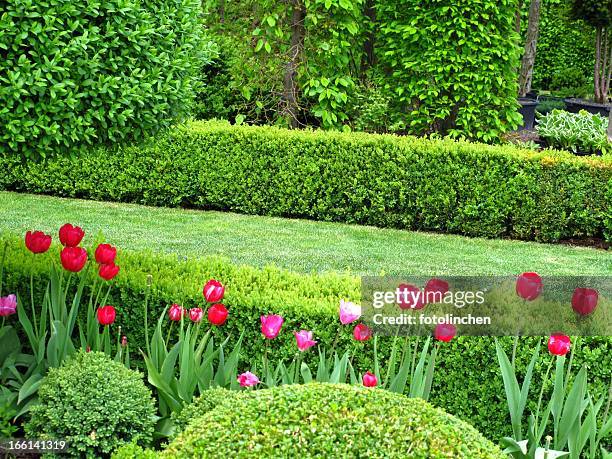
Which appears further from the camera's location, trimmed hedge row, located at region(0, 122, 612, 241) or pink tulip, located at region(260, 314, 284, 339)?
trimmed hedge row, located at region(0, 122, 612, 241)

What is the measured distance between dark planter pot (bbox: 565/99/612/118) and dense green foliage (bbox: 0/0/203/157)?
50.5 ft

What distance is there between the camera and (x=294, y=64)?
1148 centimetres

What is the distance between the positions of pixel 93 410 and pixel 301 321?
124 cm

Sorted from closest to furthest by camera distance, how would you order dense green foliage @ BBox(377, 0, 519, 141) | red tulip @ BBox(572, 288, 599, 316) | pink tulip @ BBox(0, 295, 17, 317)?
1. red tulip @ BBox(572, 288, 599, 316)
2. pink tulip @ BBox(0, 295, 17, 317)
3. dense green foliage @ BBox(377, 0, 519, 141)

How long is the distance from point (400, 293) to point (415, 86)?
7.89 m

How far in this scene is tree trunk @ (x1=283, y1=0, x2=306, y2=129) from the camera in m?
11.4

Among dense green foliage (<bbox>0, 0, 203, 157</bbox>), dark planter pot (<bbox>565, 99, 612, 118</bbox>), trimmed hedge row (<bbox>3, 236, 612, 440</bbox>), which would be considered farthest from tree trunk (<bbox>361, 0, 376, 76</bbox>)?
dark planter pot (<bbox>565, 99, 612, 118</bbox>)

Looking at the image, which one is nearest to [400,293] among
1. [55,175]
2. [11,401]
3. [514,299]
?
[514,299]

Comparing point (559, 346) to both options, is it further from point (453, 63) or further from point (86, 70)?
point (453, 63)

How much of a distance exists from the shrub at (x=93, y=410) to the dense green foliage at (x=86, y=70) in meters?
1.07

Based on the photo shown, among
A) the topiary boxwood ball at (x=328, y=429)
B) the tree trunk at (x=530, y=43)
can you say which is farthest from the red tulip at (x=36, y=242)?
the tree trunk at (x=530, y=43)

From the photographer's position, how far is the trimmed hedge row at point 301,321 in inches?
167

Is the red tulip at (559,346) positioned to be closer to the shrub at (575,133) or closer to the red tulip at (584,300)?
the red tulip at (584,300)

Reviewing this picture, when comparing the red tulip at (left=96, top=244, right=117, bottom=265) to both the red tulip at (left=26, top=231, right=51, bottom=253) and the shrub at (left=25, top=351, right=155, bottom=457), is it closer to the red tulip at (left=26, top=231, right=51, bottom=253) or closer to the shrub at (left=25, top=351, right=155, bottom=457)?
the red tulip at (left=26, top=231, right=51, bottom=253)
